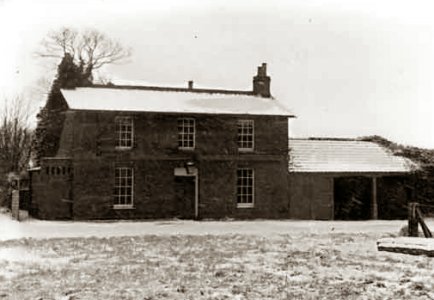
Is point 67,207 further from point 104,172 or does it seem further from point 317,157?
point 317,157

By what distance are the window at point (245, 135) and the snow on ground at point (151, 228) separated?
4.26m

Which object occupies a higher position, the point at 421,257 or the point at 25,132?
the point at 25,132

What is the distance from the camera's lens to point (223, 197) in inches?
1196

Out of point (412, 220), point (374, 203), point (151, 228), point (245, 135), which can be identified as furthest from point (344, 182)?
point (412, 220)

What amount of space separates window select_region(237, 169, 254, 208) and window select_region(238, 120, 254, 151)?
1.16m

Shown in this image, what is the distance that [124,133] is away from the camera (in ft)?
96.8

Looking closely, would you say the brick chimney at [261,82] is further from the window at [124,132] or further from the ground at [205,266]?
the ground at [205,266]

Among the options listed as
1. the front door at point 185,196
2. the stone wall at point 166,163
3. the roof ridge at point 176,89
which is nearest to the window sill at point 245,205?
the stone wall at point 166,163

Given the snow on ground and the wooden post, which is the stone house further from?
the wooden post

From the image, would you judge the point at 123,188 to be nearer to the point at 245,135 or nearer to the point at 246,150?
the point at 246,150

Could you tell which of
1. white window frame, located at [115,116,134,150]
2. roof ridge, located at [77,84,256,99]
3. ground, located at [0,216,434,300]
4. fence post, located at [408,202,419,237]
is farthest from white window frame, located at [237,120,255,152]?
fence post, located at [408,202,419,237]

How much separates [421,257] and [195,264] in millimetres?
5249

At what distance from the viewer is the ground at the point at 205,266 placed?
10453 millimetres

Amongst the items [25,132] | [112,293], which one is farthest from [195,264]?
[25,132]
